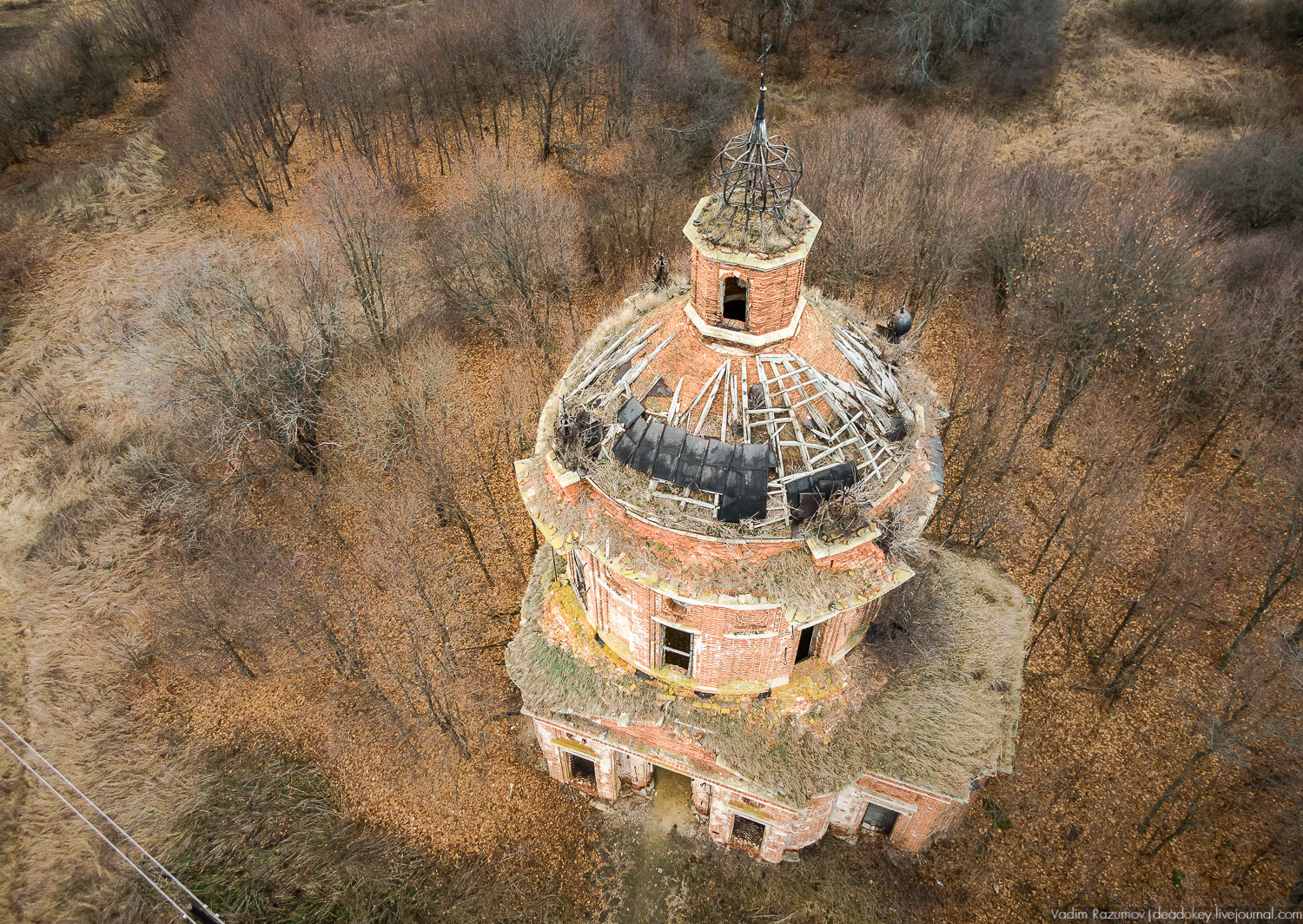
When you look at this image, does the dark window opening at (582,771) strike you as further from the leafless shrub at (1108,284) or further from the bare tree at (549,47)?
the bare tree at (549,47)

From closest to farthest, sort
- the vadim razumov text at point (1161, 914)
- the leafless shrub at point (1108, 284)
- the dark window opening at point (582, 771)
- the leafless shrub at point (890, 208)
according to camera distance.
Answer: the vadim razumov text at point (1161, 914)
the dark window opening at point (582, 771)
the leafless shrub at point (1108, 284)
the leafless shrub at point (890, 208)

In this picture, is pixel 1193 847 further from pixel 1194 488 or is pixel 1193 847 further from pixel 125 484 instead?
pixel 125 484

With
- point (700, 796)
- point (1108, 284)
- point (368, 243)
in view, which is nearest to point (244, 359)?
point (368, 243)

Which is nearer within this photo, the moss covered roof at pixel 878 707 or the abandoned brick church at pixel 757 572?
the abandoned brick church at pixel 757 572

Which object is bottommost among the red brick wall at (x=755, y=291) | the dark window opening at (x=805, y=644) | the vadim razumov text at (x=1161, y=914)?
the vadim razumov text at (x=1161, y=914)

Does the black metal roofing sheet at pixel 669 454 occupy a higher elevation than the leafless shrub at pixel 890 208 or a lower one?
higher

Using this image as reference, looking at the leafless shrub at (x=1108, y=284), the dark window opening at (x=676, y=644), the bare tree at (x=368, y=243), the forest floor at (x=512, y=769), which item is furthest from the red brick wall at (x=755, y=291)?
the bare tree at (x=368, y=243)

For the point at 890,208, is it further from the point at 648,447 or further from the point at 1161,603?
the point at 648,447
